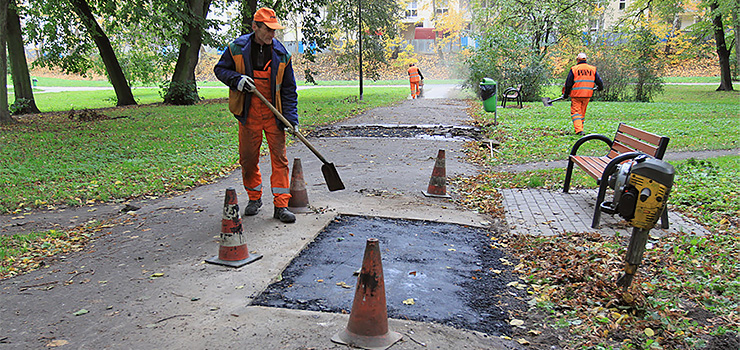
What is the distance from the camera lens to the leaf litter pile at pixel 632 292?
320 cm

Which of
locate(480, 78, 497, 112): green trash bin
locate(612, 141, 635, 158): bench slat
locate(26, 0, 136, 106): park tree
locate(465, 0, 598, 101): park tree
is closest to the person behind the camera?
locate(612, 141, 635, 158): bench slat

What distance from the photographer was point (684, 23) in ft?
199

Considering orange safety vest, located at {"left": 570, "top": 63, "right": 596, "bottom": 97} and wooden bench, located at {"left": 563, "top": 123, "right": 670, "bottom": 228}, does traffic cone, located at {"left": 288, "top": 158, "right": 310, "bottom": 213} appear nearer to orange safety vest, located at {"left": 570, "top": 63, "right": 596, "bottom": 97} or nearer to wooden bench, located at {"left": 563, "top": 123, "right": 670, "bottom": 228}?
wooden bench, located at {"left": 563, "top": 123, "right": 670, "bottom": 228}

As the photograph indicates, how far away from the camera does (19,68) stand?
1786cm

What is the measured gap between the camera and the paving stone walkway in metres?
5.30

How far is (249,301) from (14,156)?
7.94 m

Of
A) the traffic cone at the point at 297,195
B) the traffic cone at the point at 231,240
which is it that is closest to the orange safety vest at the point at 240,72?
the traffic cone at the point at 297,195

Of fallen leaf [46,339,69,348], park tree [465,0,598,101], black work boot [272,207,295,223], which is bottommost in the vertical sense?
fallen leaf [46,339,69,348]

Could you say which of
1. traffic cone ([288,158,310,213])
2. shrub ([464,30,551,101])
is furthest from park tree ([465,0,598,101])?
traffic cone ([288,158,310,213])

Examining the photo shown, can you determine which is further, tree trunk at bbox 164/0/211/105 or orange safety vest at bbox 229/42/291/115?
tree trunk at bbox 164/0/211/105

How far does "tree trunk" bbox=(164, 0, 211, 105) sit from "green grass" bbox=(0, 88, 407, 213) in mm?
6030

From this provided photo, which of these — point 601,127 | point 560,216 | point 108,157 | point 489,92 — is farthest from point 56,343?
point 489,92

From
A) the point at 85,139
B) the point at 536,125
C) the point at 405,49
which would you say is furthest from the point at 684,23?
the point at 85,139

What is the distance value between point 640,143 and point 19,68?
1933cm
